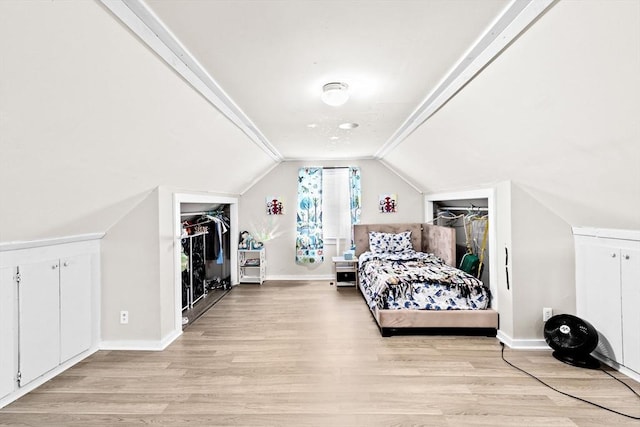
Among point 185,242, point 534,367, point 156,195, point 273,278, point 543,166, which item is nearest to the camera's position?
point 543,166

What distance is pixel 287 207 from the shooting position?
19.3 ft

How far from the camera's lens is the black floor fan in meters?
2.54

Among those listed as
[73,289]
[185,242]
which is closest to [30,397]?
[73,289]

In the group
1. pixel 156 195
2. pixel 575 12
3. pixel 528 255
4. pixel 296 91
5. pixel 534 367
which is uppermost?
pixel 296 91

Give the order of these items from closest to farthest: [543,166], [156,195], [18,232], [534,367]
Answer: [18,232], [543,166], [534,367], [156,195]

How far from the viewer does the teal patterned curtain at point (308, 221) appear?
5742 mm

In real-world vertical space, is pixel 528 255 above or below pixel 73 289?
above

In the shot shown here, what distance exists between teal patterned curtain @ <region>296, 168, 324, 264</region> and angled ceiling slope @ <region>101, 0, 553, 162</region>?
2813 millimetres

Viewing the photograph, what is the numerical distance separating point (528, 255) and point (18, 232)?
4.21 meters

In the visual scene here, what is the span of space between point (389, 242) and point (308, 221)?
1.55 m

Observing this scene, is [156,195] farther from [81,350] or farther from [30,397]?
[30,397]

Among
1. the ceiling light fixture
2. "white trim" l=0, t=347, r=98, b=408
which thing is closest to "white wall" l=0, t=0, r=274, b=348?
"white trim" l=0, t=347, r=98, b=408

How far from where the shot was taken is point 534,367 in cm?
257

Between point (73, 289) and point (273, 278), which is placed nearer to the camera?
point (73, 289)
